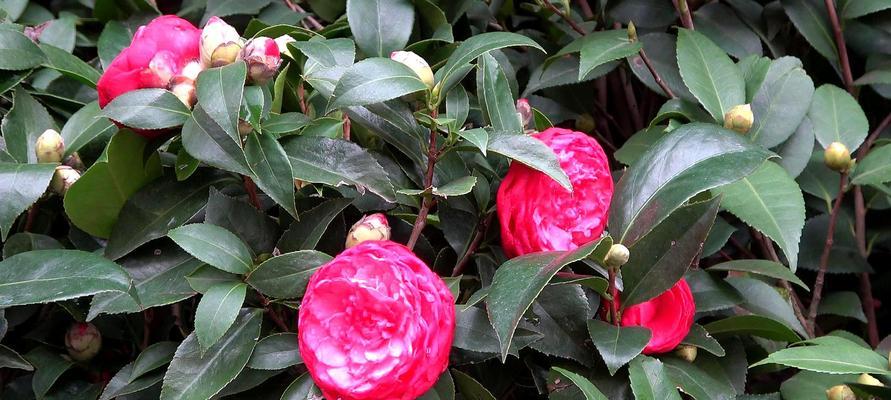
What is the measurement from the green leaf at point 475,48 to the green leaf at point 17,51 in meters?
0.42

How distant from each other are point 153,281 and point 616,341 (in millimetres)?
373

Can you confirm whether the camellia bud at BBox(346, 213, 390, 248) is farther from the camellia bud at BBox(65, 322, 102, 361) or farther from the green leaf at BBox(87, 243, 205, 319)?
the camellia bud at BBox(65, 322, 102, 361)

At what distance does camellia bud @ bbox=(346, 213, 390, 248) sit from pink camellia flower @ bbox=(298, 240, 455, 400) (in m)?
0.07

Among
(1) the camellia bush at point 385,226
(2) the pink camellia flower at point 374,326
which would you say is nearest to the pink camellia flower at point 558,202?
(1) the camellia bush at point 385,226

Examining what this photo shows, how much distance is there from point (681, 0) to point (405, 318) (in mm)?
600

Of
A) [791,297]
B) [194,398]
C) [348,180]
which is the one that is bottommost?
[791,297]

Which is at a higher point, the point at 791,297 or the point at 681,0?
Answer: the point at 681,0

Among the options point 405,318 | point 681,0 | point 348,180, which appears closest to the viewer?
point 405,318

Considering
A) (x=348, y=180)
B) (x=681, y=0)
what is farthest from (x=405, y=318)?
(x=681, y=0)

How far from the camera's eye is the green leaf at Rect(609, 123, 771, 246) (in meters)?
0.62

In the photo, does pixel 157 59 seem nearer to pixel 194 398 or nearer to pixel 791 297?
pixel 194 398

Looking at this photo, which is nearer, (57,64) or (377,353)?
(377,353)

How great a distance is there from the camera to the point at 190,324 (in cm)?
79

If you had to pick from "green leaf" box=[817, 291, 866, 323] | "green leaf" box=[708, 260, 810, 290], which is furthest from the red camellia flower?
"green leaf" box=[817, 291, 866, 323]
